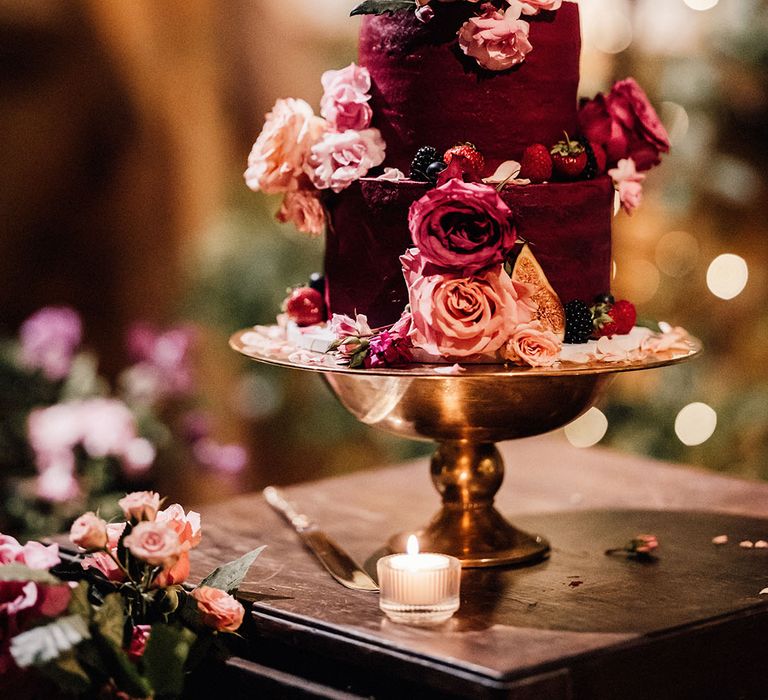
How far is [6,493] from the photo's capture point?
2.52 metres

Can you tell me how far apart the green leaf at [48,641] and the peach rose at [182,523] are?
0.17 metres

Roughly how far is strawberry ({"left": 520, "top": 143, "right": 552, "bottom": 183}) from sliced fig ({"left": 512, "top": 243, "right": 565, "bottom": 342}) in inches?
3.7

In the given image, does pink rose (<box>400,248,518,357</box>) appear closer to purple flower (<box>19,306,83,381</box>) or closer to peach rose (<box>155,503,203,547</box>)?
peach rose (<box>155,503,203,547</box>)

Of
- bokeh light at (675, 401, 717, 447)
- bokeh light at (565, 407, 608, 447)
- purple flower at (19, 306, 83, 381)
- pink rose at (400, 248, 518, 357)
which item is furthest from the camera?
bokeh light at (565, 407, 608, 447)

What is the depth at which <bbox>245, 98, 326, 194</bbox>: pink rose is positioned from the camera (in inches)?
65.6

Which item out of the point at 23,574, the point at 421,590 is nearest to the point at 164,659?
the point at 23,574

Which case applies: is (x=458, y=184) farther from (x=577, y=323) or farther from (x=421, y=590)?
(x=421, y=590)

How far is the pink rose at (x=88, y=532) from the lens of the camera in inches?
53.9

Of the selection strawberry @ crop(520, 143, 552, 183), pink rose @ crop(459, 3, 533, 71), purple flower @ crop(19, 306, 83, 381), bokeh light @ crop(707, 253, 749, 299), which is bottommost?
purple flower @ crop(19, 306, 83, 381)

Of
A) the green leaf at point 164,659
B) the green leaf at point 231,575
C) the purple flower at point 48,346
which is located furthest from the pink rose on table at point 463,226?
the purple flower at point 48,346

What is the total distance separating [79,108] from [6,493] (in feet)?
3.97

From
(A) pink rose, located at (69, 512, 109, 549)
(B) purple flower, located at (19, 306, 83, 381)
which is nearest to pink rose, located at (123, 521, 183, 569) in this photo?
(A) pink rose, located at (69, 512, 109, 549)

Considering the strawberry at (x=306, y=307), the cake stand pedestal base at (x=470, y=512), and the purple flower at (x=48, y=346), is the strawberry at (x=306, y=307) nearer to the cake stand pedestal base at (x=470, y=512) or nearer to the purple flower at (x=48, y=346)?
the cake stand pedestal base at (x=470, y=512)

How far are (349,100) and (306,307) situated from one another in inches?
11.5
